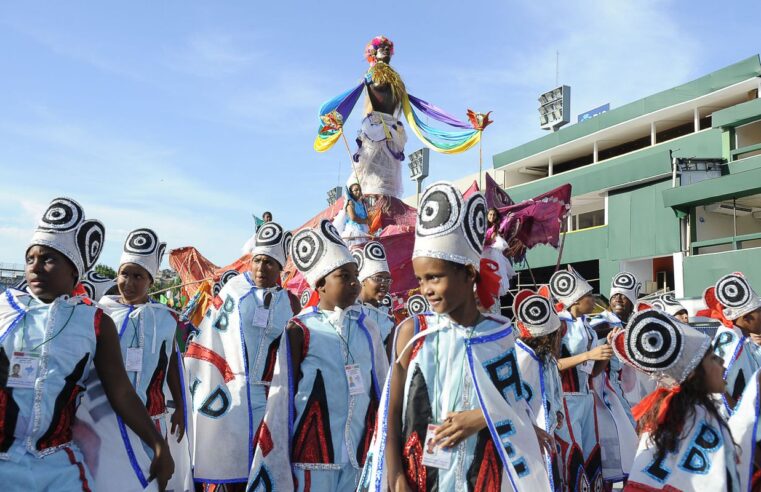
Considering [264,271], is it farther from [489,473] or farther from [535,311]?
[489,473]

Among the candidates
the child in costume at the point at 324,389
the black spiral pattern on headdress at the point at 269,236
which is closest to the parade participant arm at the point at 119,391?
the child in costume at the point at 324,389

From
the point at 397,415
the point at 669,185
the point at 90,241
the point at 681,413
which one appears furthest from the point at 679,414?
the point at 669,185

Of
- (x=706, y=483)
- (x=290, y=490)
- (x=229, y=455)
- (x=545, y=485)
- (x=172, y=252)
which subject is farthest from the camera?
(x=172, y=252)

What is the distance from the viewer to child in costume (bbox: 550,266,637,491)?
240 inches

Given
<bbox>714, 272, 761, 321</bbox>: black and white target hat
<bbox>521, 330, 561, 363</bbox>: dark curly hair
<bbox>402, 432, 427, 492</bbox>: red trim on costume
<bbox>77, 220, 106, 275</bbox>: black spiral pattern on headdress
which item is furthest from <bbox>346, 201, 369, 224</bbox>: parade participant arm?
<bbox>402, 432, 427, 492</bbox>: red trim on costume

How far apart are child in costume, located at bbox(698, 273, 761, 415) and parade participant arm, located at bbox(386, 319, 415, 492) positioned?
3623 mm

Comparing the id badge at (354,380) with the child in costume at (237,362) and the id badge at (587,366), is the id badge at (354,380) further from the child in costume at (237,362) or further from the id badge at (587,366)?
the id badge at (587,366)

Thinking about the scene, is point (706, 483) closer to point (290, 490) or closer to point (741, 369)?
point (290, 490)

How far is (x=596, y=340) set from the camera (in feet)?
21.9

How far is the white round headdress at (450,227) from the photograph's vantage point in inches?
123

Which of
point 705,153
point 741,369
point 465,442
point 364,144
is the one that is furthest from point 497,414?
point 705,153

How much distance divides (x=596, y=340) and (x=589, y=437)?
876 millimetres

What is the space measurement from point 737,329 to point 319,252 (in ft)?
12.2

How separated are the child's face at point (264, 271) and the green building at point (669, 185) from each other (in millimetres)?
18886
